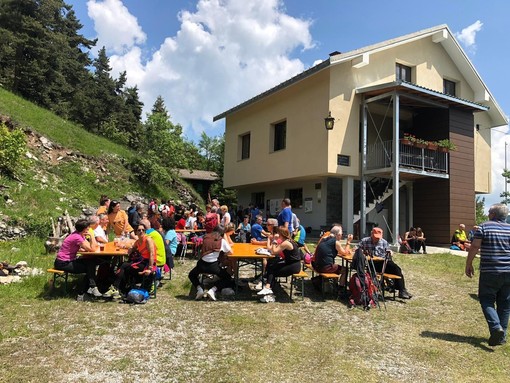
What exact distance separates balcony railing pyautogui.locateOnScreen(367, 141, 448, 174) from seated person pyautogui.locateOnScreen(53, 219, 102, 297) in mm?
11743

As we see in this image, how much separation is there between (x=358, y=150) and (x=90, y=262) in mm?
11757

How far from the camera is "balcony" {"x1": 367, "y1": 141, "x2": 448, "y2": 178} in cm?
1499

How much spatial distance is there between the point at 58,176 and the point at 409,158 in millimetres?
13541

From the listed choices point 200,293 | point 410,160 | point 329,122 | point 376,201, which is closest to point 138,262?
point 200,293

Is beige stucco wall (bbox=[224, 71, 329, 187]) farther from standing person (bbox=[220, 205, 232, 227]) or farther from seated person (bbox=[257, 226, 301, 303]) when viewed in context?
seated person (bbox=[257, 226, 301, 303])

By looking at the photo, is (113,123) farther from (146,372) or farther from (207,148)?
(146,372)

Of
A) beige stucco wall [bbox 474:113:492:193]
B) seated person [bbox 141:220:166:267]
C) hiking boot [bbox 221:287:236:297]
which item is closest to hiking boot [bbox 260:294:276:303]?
hiking boot [bbox 221:287:236:297]

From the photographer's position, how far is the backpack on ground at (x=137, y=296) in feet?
20.2

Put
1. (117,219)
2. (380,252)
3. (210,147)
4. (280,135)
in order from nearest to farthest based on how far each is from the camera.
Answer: (380,252) → (117,219) → (280,135) → (210,147)

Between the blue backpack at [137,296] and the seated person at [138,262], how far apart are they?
27 cm

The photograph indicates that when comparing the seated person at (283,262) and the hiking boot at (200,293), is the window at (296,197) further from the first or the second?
the hiking boot at (200,293)

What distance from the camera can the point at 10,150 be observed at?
40.6 ft

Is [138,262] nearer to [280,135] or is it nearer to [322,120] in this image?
[322,120]

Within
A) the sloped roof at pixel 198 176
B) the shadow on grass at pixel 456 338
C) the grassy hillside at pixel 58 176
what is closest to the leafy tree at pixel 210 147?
the sloped roof at pixel 198 176
